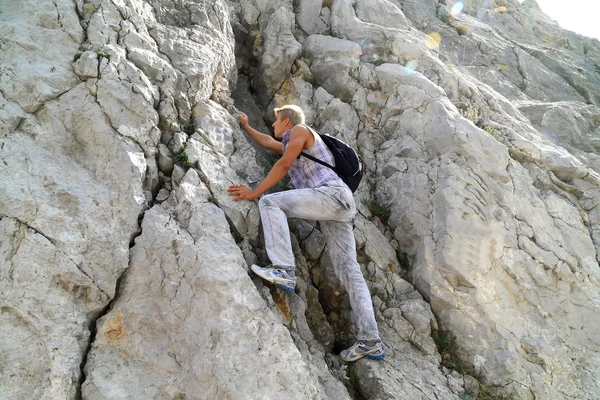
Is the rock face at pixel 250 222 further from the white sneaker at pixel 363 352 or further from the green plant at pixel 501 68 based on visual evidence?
the green plant at pixel 501 68

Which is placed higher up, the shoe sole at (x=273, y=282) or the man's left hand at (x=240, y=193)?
the man's left hand at (x=240, y=193)

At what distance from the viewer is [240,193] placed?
6727 millimetres

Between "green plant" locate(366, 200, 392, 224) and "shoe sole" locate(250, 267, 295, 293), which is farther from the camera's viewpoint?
"green plant" locate(366, 200, 392, 224)

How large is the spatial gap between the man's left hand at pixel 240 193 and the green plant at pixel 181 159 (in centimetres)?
83

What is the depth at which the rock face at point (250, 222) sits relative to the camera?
502 cm

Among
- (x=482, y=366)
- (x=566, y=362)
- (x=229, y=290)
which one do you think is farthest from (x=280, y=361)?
(x=566, y=362)

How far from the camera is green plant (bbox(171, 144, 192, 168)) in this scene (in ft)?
22.3

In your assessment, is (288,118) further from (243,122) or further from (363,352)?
(363,352)

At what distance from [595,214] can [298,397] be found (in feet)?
27.3

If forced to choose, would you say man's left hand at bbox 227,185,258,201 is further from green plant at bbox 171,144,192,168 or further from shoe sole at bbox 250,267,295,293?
shoe sole at bbox 250,267,295,293

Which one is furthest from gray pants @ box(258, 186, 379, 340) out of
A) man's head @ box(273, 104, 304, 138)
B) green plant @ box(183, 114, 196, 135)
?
green plant @ box(183, 114, 196, 135)

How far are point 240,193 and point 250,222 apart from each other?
0.52 meters

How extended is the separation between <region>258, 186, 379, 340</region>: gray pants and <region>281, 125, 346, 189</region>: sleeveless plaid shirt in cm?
23

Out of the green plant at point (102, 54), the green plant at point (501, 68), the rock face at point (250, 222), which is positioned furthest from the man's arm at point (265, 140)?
the green plant at point (501, 68)
